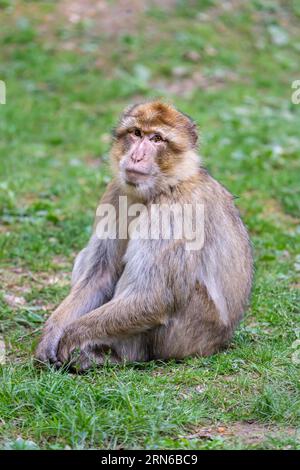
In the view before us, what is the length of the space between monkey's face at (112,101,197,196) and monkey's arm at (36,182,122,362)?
13.4 inches

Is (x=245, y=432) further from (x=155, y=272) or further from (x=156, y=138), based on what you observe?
(x=156, y=138)

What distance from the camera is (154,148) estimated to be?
16.9 ft

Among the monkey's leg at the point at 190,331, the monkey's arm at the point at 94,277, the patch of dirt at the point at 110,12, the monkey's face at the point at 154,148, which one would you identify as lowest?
the monkey's leg at the point at 190,331

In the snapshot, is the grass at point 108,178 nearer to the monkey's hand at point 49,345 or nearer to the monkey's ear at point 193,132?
the monkey's hand at point 49,345

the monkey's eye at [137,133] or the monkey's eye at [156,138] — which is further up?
the monkey's eye at [137,133]

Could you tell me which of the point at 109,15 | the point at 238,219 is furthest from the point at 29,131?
the point at 238,219

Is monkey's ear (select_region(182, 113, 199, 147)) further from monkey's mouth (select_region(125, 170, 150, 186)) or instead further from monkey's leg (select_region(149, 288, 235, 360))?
monkey's leg (select_region(149, 288, 235, 360))

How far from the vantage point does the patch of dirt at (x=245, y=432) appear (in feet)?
13.4

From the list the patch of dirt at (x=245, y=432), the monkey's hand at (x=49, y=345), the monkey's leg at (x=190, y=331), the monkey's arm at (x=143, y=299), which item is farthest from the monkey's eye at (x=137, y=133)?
the patch of dirt at (x=245, y=432)

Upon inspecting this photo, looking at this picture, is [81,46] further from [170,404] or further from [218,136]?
[170,404]

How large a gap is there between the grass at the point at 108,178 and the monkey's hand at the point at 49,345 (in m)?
0.10

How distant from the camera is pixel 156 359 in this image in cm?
511

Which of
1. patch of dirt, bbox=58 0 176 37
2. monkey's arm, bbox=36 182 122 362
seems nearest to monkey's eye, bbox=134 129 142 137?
monkey's arm, bbox=36 182 122 362

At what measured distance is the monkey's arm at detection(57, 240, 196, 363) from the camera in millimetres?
4887
